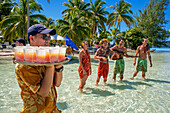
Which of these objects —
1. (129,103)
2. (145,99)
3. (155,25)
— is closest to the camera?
(129,103)

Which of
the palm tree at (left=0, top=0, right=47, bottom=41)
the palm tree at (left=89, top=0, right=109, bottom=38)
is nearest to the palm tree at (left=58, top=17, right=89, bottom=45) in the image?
the palm tree at (left=0, top=0, right=47, bottom=41)

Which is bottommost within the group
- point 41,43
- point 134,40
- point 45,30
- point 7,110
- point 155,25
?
point 7,110

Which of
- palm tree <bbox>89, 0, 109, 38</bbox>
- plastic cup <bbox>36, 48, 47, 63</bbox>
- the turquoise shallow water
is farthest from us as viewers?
palm tree <bbox>89, 0, 109, 38</bbox>

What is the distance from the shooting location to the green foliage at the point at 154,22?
149ft

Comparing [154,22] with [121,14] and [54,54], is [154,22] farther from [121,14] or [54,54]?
[54,54]

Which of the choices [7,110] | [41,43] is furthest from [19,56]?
[7,110]

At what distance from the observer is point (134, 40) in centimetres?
3503

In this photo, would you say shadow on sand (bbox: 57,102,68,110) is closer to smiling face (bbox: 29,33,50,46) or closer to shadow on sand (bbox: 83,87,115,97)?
shadow on sand (bbox: 83,87,115,97)

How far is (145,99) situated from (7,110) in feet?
14.5

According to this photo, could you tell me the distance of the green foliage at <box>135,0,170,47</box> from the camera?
45406 millimetres

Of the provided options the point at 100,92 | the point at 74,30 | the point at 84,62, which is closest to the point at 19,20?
the point at 74,30

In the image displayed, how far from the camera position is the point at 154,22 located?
45906 mm

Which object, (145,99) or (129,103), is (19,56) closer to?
(129,103)

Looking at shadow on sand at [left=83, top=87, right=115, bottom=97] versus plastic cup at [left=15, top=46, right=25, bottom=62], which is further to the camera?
shadow on sand at [left=83, top=87, right=115, bottom=97]
